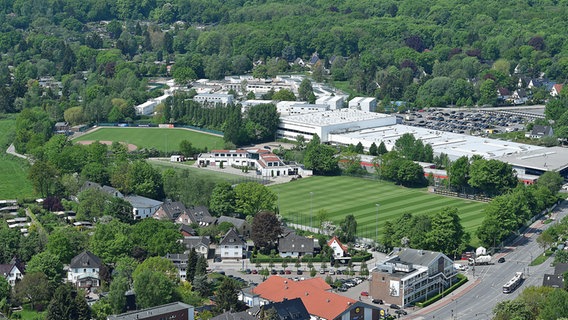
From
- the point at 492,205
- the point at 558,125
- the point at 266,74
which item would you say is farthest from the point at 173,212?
the point at 266,74

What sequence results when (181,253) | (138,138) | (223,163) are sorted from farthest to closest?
1. (138,138)
2. (223,163)
3. (181,253)

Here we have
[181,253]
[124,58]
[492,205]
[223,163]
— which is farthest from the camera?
[124,58]

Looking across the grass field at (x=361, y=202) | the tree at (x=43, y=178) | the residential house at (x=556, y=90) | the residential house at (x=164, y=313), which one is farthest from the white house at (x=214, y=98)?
the residential house at (x=164, y=313)

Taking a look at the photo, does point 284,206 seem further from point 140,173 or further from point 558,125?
point 558,125

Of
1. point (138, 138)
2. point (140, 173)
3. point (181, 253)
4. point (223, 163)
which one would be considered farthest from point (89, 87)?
point (181, 253)

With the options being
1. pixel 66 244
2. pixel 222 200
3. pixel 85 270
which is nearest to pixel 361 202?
pixel 222 200

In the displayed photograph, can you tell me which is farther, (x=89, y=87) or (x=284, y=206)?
(x=89, y=87)

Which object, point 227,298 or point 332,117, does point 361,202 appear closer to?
point 227,298

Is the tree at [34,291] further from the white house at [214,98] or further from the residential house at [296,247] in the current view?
the white house at [214,98]
